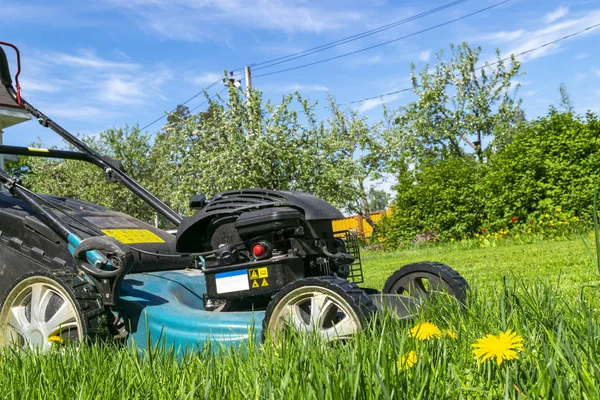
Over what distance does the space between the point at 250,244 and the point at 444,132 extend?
23.9 meters

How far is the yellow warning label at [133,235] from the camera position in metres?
3.70

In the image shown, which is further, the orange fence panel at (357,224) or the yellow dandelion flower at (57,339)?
the orange fence panel at (357,224)

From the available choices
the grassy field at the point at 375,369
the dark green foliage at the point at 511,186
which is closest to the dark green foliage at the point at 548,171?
the dark green foliage at the point at 511,186

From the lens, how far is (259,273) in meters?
2.83

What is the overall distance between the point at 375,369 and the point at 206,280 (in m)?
1.91

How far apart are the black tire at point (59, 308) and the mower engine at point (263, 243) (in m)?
0.52

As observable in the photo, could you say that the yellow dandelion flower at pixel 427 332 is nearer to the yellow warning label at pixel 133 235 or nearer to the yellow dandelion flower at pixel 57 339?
the yellow dandelion flower at pixel 57 339

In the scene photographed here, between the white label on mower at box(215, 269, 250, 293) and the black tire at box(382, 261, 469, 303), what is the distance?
758mm

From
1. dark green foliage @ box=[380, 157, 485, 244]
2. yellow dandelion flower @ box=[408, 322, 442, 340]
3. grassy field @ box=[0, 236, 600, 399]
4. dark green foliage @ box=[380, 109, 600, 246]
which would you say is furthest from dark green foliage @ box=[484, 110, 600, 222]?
yellow dandelion flower @ box=[408, 322, 442, 340]

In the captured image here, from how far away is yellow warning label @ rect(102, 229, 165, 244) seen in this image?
3.70 m

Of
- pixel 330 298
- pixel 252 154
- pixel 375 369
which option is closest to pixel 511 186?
pixel 252 154

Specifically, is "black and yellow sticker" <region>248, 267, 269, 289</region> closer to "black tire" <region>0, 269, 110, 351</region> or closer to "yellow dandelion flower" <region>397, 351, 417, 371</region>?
"black tire" <region>0, 269, 110, 351</region>

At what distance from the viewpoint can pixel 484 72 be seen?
2614 cm

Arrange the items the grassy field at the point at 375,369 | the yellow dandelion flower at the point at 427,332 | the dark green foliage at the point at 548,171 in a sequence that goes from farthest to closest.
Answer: the dark green foliage at the point at 548,171
the yellow dandelion flower at the point at 427,332
the grassy field at the point at 375,369
